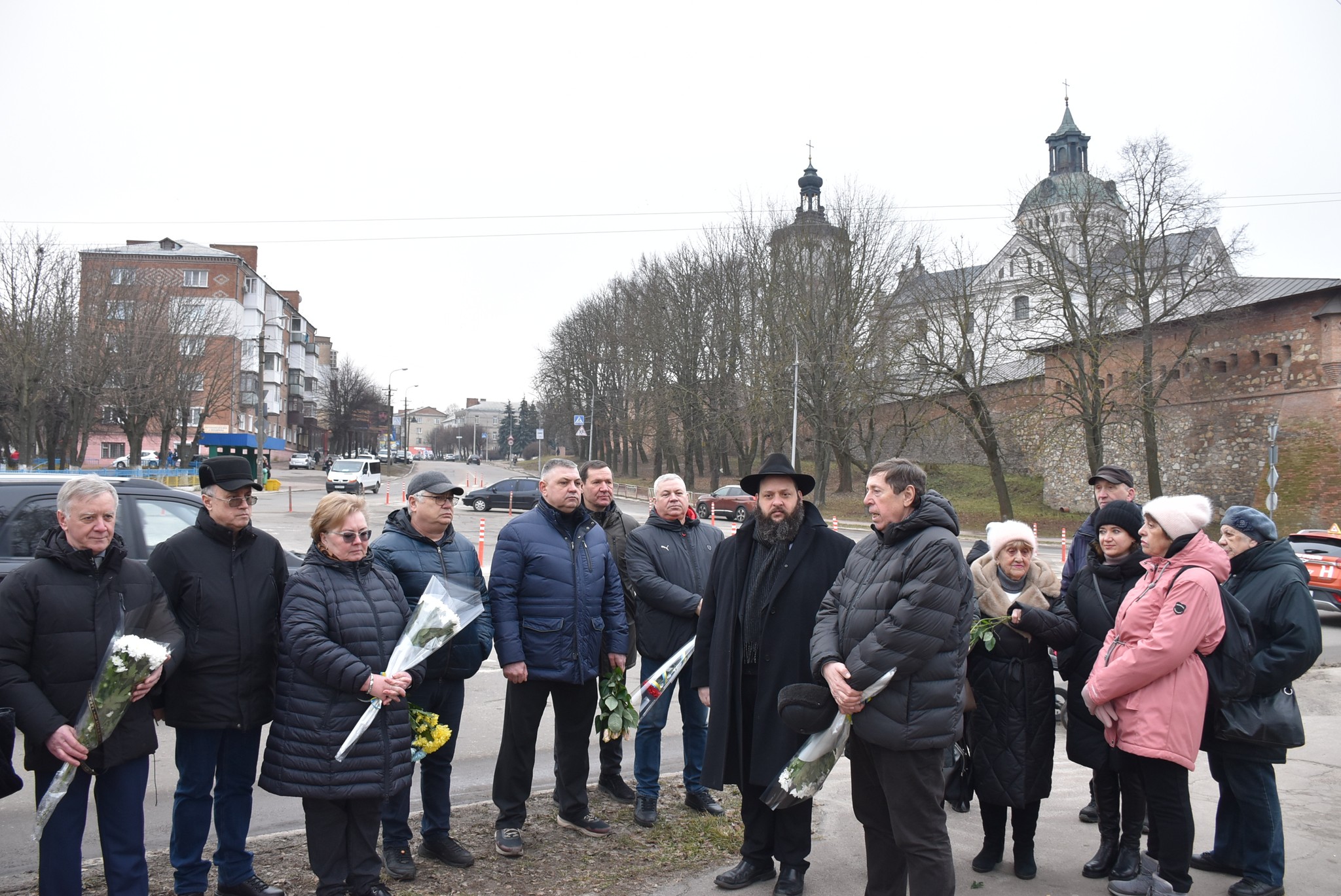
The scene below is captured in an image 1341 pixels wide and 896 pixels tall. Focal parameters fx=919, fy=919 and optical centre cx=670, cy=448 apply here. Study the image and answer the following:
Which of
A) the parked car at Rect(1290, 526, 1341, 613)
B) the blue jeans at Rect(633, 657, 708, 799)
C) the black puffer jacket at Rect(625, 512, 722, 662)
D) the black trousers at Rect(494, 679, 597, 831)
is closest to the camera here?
the black trousers at Rect(494, 679, 597, 831)

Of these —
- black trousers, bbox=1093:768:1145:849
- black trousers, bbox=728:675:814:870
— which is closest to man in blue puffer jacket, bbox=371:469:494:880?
black trousers, bbox=728:675:814:870

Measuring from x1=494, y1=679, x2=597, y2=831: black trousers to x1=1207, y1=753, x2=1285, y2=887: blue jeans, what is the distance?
3311 mm

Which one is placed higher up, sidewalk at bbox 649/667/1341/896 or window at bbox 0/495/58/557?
window at bbox 0/495/58/557

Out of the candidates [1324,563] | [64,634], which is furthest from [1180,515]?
[1324,563]

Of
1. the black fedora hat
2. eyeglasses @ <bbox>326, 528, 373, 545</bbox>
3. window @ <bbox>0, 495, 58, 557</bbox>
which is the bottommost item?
window @ <bbox>0, 495, 58, 557</bbox>

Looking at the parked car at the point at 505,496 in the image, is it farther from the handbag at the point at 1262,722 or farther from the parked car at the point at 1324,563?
the handbag at the point at 1262,722

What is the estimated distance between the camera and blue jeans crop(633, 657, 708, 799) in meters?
5.36

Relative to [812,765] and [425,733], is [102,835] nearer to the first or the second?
[425,733]

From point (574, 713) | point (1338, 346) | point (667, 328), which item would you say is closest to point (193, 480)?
point (667, 328)

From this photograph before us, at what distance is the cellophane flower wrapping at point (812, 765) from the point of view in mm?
4020

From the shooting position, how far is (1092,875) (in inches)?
181

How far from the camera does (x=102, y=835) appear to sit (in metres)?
3.73

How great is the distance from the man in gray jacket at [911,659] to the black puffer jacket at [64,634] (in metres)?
2.89

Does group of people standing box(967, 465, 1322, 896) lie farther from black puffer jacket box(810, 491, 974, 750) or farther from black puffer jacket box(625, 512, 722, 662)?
black puffer jacket box(625, 512, 722, 662)
